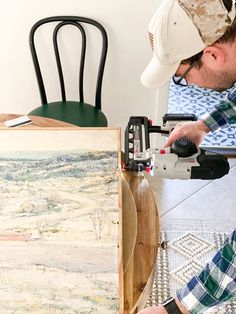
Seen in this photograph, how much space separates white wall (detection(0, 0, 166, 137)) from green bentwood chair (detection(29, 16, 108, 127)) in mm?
54

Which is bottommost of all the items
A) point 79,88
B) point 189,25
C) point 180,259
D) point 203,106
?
point 180,259

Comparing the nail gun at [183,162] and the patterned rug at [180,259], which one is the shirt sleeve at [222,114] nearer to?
the nail gun at [183,162]

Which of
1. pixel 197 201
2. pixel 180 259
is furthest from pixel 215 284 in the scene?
pixel 197 201

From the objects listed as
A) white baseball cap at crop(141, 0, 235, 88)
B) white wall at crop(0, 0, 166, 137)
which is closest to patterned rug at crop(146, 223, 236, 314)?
white wall at crop(0, 0, 166, 137)

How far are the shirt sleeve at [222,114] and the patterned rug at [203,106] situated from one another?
3.82ft

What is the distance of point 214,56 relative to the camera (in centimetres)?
99

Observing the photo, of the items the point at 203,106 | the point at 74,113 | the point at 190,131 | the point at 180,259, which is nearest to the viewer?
the point at 190,131

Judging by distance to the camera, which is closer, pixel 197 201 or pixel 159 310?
pixel 159 310

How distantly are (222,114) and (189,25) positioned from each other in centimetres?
56

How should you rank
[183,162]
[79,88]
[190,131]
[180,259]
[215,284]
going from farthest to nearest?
[79,88] → [180,259] → [190,131] → [183,162] → [215,284]

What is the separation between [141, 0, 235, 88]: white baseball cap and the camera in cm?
96

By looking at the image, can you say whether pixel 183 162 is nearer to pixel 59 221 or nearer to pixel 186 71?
pixel 186 71

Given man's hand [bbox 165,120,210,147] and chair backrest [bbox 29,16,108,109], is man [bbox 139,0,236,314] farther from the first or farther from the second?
chair backrest [bbox 29,16,108,109]

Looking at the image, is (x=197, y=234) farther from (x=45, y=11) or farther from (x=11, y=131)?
(x=45, y=11)
